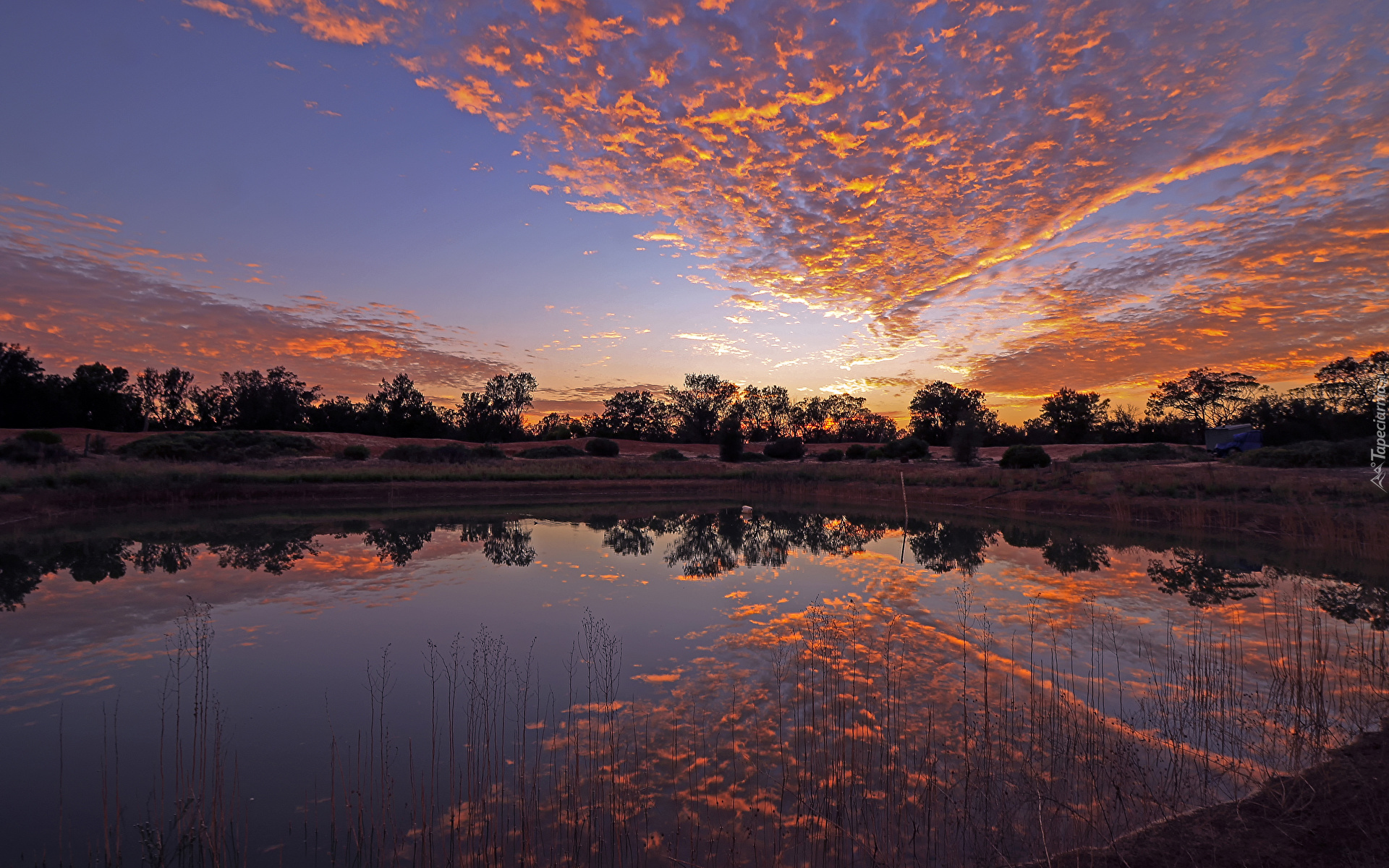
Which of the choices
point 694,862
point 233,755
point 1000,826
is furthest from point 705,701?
point 233,755

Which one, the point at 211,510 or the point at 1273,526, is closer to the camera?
the point at 1273,526

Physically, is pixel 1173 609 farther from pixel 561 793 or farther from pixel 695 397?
pixel 695 397

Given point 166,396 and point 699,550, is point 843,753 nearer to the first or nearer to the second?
point 699,550

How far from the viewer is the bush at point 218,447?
141 feet

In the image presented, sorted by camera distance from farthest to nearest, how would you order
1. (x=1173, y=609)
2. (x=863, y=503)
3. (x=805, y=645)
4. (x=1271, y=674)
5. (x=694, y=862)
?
(x=863, y=503)
(x=1173, y=609)
(x=805, y=645)
(x=1271, y=674)
(x=694, y=862)

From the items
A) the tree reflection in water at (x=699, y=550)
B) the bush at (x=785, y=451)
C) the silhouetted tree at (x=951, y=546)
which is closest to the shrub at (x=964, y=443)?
the bush at (x=785, y=451)

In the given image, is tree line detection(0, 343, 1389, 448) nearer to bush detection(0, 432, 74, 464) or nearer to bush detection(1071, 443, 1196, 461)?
bush detection(1071, 443, 1196, 461)

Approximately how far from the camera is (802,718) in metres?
6.29

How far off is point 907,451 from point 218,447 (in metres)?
55.7

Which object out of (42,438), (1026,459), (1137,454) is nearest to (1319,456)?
(1137,454)

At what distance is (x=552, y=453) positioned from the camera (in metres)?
58.8

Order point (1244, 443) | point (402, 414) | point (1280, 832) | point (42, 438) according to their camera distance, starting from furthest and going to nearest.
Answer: point (402, 414) < point (1244, 443) < point (42, 438) < point (1280, 832)

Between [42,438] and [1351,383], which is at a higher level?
[1351,383]

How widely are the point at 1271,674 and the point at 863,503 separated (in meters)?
26.7
